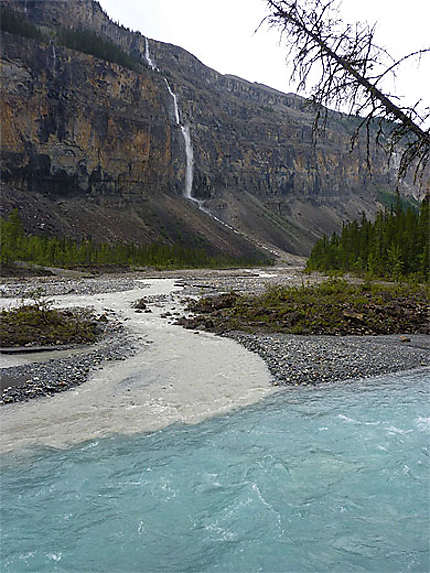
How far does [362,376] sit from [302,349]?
8.04 feet

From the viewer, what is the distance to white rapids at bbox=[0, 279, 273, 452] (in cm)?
714

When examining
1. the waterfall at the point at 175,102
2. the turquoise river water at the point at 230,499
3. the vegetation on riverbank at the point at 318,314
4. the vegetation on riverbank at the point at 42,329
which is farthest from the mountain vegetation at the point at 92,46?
the turquoise river water at the point at 230,499

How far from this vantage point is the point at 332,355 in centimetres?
1211

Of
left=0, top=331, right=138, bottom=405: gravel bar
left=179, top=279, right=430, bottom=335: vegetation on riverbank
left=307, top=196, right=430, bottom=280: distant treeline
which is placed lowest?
left=0, top=331, right=138, bottom=405: gravel bar

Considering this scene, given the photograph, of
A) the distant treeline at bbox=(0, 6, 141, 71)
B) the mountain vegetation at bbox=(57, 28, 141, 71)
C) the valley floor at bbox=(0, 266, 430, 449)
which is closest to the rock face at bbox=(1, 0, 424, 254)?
the distant treeline at bbox=(0, 6, 141, 71)

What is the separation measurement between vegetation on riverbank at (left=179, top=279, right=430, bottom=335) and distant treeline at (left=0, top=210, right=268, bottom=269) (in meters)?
37.1

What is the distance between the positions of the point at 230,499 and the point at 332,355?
7.62m

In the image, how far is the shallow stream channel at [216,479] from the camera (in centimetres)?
434

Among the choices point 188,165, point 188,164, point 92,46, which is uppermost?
point 92,46

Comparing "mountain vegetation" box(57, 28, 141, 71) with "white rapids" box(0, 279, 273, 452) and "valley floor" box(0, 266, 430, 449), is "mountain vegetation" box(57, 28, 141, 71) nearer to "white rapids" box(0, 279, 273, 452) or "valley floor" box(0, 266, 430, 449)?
"valley floor" box(0, 266, 430, 449)

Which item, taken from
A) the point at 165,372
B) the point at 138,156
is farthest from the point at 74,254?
the point at 138,156

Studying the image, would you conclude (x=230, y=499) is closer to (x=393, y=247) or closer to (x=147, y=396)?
(x=147, y=396)

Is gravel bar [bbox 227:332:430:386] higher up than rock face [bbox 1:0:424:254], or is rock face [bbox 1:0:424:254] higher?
rock face [bbox 1:0:424:254]

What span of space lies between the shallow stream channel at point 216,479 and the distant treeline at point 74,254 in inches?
1757
